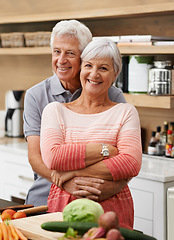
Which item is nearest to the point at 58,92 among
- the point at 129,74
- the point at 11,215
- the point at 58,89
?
the point at 58,89

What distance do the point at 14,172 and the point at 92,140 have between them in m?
1.86

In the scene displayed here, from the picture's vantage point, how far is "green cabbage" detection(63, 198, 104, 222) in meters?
1.27

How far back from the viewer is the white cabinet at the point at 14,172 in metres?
3.33

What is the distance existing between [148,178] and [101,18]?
1388 millimetres

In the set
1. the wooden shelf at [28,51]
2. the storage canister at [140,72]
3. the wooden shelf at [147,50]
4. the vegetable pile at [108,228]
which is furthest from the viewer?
the wooden shelf at [28,51]

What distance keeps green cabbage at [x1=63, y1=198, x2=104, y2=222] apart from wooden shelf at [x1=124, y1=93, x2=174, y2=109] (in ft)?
5.69

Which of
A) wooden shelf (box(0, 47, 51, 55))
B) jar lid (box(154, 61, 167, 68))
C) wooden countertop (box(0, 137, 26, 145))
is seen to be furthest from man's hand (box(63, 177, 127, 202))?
wooden countertop (box(0, 137, 26, 145))

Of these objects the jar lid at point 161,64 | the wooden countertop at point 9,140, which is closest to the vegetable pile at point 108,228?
the jar lid at point 161,64

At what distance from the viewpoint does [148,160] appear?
3059 mm

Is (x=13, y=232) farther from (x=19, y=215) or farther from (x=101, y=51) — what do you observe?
(x=101, y=51)

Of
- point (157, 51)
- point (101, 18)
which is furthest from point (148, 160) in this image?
point (101, 18)

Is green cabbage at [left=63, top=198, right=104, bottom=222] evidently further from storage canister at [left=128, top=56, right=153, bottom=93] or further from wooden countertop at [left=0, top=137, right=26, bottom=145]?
wooden countertop at [left=0, top=137, right=26, bottom=145]

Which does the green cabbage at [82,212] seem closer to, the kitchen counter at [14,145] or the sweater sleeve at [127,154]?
the sweater sleeve at [127,154]

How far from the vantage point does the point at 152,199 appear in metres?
2.66
